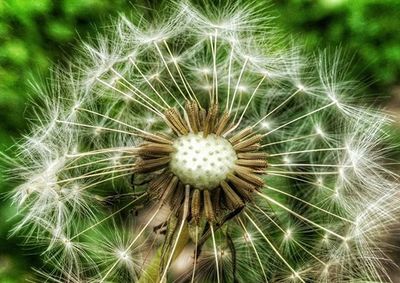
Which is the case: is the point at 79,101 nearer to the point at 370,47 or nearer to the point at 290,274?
the point at 290,274

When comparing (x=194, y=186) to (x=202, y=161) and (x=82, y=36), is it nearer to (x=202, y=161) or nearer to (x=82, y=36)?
(x=202, y=161)

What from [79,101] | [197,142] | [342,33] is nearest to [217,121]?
[197,142]

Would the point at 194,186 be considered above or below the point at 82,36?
below

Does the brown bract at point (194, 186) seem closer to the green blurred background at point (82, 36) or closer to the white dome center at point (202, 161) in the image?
the white dome center at point (202, 161)

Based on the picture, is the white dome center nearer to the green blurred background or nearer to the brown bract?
the brown bract

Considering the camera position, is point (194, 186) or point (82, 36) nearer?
point (194, 186)

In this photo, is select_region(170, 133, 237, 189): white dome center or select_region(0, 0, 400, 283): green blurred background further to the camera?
select_region(0, 0, 400, 283): green blurred background

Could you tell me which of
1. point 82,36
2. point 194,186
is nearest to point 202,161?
point 194,186

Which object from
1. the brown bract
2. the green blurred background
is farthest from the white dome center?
the green blurred background
